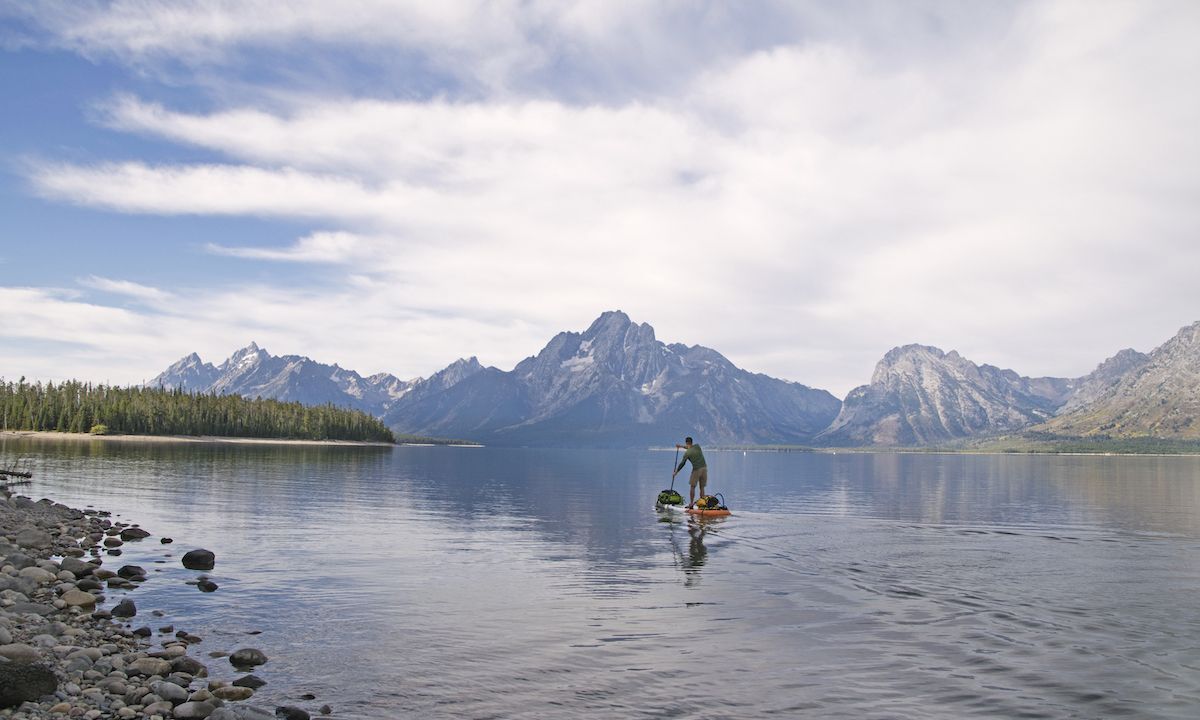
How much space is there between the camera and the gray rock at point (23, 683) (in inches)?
660

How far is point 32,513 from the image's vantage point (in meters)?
48.6

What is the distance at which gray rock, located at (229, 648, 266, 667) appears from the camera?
21.9 m

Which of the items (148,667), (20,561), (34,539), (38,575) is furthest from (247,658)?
(34,539)

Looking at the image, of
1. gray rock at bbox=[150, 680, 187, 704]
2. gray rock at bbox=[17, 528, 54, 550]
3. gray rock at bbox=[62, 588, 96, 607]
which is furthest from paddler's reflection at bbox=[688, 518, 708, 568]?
gray rock at bbox=[17, 528, 54, 550]

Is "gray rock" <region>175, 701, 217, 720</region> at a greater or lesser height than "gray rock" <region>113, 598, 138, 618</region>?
greater

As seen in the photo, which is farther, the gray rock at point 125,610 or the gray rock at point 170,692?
the gray rock at point 125,610

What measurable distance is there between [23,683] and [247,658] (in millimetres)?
5934

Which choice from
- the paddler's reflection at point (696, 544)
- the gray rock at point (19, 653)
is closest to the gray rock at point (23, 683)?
the gray rock at point (19, 653)

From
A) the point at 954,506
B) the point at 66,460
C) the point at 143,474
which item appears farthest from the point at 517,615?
the point at 66,460

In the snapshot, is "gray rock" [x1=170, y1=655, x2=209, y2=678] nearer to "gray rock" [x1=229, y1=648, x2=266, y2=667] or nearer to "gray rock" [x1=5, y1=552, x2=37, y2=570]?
"gray rock" [x1=229, y1=648, x2=266, y2=667]

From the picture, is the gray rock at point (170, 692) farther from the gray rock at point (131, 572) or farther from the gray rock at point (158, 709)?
the gray rock at point (131, 572)

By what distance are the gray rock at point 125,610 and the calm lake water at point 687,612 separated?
0.52m

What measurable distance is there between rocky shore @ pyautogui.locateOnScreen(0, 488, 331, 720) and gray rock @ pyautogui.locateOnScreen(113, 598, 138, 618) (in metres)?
0.04

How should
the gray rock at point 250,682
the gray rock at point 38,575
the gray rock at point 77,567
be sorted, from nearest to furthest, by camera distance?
the gray rock at point 250,682 → the gray rock at point 38,575 → the gray rock at point 77,567
